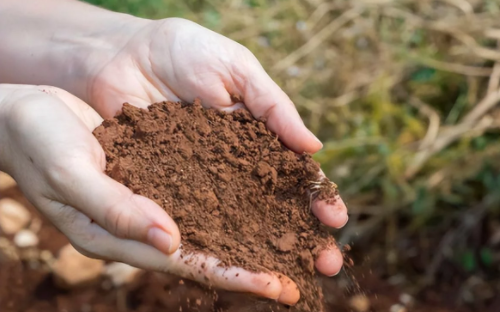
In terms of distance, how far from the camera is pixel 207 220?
44.9 inches

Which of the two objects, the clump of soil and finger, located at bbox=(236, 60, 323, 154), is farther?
finger, located at bbox=(236, 60, 323, 154)

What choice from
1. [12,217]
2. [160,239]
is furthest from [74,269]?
[160,239]

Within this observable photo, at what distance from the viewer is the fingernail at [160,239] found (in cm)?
98

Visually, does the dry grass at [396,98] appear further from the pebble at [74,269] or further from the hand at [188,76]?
the pebble at [74,269]

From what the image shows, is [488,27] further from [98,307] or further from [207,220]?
[98,307]

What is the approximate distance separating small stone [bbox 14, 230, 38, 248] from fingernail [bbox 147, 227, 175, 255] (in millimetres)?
899

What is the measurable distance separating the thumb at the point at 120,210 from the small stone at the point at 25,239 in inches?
30.3

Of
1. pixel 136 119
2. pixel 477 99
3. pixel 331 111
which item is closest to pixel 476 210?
pixel 477 99

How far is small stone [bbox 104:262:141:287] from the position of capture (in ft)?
5.37

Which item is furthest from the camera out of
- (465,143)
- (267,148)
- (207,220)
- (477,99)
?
(477,99)

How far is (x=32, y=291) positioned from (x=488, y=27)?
Answer: 2.08m

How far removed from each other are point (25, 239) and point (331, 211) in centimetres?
109

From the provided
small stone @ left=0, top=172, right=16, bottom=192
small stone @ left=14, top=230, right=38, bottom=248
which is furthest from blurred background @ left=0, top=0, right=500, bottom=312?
small stone @ left=14, top=230, right=38, bottom=248

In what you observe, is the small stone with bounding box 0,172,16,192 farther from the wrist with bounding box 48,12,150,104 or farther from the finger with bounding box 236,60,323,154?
the finger with bounding box 236,60,323,154
